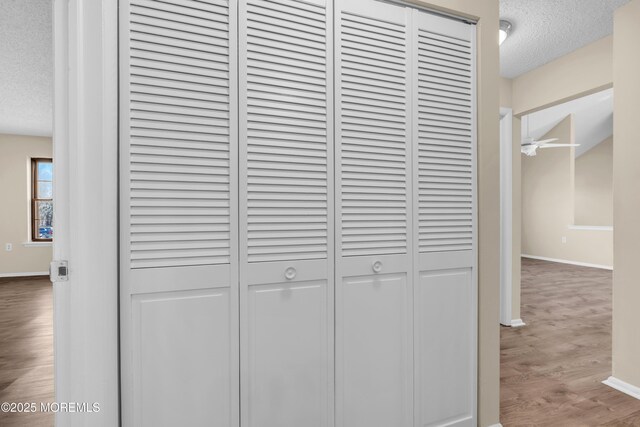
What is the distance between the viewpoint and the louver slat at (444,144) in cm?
162

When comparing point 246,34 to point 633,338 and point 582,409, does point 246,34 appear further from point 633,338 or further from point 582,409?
point 633,338

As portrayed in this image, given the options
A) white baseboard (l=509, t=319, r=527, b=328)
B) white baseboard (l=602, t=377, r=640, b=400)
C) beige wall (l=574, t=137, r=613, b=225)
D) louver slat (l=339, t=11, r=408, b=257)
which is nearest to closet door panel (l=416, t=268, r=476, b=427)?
louver slat (l=339, t=11, r=408, b=257)

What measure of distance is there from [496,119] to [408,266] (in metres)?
0.87

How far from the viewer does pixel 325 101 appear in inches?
56.6

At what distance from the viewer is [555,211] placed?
7711 mm

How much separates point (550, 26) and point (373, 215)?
2.23 meters

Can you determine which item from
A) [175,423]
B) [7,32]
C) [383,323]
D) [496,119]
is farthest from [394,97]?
[7,32]

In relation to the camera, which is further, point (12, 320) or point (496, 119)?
point (12, 320)

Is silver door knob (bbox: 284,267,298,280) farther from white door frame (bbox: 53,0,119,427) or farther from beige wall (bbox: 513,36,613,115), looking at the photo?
beige wall (bbox: 513,36,613,115)

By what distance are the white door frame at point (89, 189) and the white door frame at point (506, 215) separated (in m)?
3.46

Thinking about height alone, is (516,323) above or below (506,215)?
below

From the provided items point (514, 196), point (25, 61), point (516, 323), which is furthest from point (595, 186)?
point (25, 61)

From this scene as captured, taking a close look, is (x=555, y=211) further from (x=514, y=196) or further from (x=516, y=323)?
(x=516, y=323)

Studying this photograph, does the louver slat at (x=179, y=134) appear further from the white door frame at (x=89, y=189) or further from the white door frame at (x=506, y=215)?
the white door frame at (x=506, y=215)
